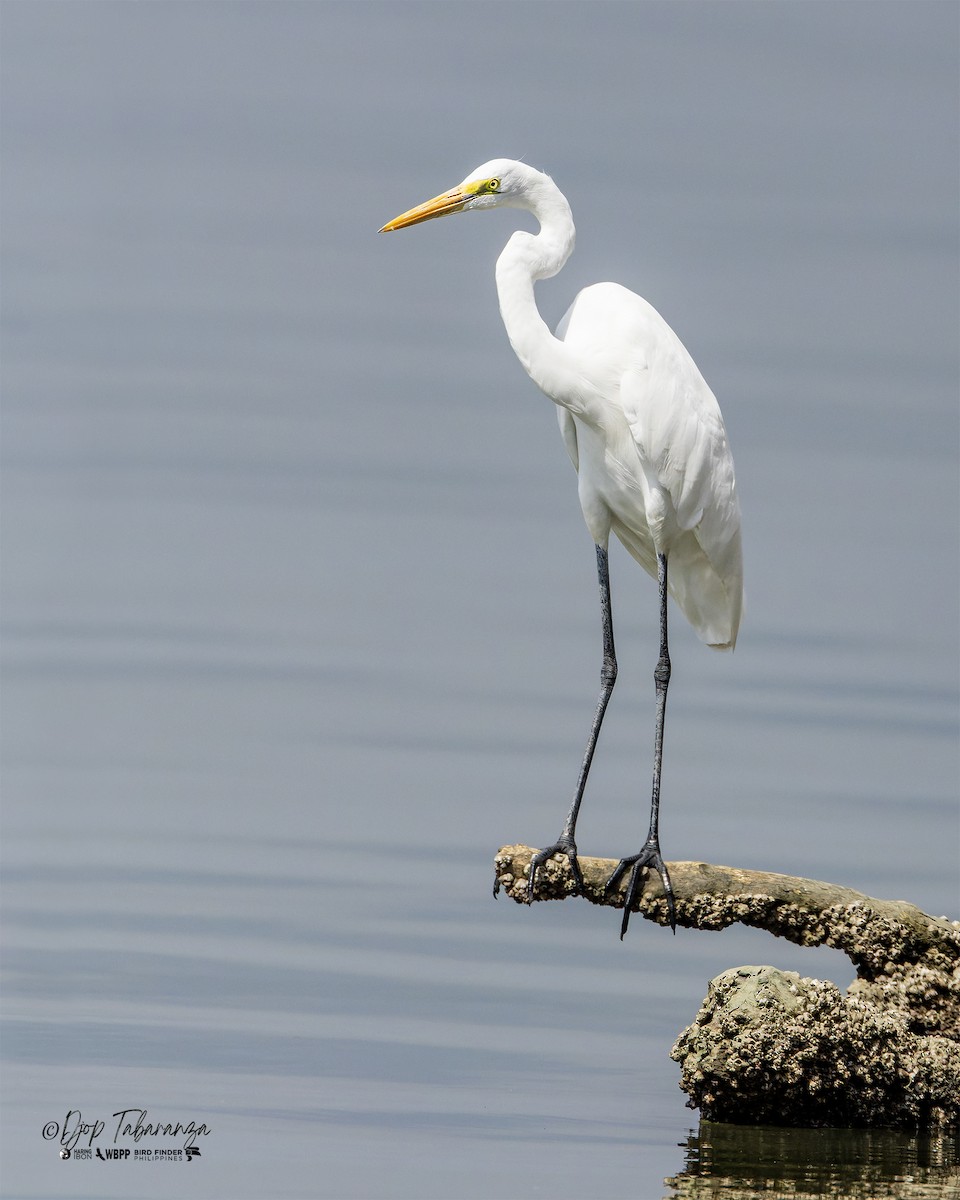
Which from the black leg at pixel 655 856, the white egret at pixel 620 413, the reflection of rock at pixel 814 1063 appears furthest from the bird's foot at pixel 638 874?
→ the reflection of rock at pixel 814 1063

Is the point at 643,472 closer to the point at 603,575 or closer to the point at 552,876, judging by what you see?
the point at 603,575

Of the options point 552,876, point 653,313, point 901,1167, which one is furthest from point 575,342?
point 901,1167

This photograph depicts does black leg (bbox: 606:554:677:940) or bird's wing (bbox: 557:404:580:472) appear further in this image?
bird's wing (bbox: 557:404:580:472)

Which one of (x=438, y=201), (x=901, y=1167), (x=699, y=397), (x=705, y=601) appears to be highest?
(x=438, y=201)

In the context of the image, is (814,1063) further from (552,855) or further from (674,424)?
(674,424)

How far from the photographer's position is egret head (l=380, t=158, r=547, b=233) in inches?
275

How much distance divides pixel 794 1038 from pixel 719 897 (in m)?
0.49

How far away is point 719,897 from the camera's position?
6242 millimetres

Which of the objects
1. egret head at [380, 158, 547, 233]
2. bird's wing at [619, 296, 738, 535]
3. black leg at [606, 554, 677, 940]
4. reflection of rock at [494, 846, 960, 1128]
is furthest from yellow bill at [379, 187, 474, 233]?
reflection of rock at [494, 846, 960, 1128]

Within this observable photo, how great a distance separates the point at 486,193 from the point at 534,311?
21.8 inches

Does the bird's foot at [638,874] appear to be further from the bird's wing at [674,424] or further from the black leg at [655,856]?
the bird's wing at [674,424]

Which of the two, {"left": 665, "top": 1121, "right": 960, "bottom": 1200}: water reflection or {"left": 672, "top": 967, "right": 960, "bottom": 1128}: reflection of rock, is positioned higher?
{"left": 672, "top": 967, "right": 960, "bottom": 1128}: reflection of rock

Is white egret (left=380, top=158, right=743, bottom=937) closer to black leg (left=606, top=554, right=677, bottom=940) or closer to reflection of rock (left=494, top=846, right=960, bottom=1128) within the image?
black leg (left=606, top=554, right=677, bottom=940)

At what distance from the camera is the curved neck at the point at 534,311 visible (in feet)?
22.2
